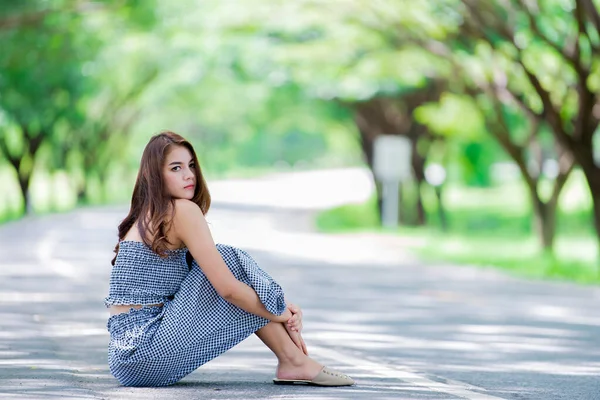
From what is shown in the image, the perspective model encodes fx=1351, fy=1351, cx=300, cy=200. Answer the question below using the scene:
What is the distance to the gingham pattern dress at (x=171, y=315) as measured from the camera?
7.32 meters

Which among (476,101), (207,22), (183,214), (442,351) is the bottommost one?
(442,351)

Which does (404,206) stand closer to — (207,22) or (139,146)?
(207,22)

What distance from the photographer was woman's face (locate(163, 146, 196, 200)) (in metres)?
7.46

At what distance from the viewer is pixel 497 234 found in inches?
1603

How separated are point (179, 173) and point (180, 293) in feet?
2.18

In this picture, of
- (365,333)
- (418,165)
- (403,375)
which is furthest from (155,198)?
(418,165)

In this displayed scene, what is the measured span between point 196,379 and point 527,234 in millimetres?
34534

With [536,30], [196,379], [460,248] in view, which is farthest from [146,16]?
[196,379]

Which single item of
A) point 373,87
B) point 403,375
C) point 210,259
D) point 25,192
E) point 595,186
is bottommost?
point 403,375

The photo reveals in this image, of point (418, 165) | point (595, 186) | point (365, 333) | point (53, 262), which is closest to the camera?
point (365, 333)

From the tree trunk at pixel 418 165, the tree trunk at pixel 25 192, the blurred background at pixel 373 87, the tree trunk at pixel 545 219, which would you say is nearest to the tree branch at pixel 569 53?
the blurred background at pixel 373 87

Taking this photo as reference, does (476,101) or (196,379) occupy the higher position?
(476,101)

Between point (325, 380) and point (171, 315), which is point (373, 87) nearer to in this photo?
point (325, 380)

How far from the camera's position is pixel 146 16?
30203 mm
